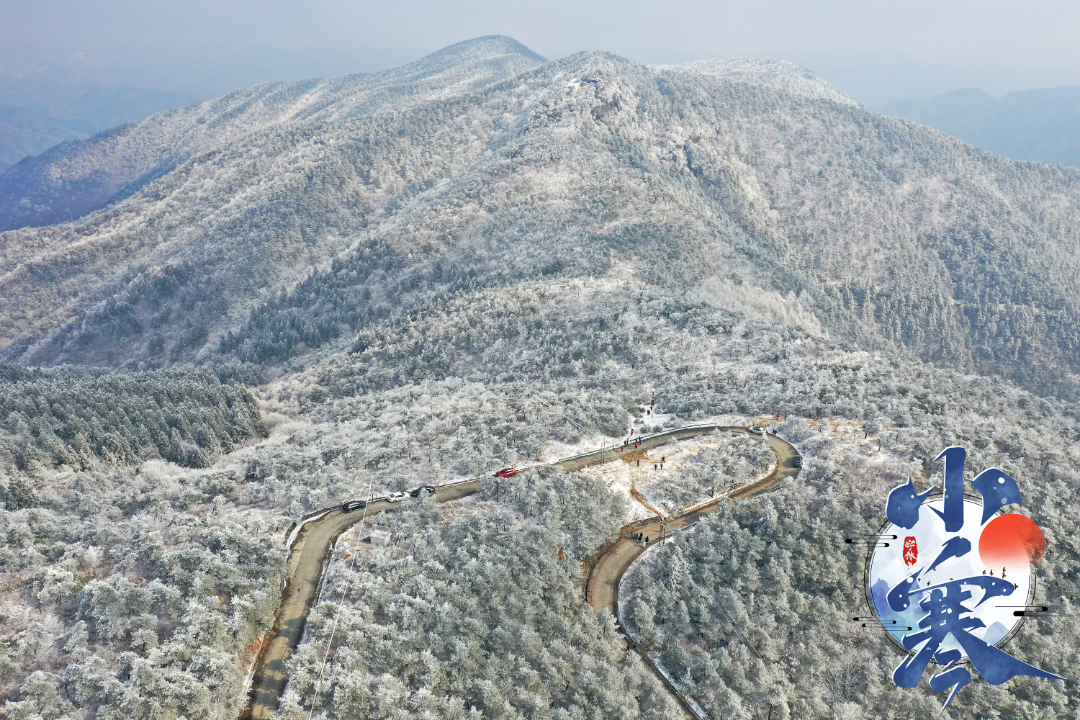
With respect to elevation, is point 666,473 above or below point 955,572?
below

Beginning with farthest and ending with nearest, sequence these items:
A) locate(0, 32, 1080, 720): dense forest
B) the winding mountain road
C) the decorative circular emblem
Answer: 1. locate(0, 32, 1080, 720): dense forest
2. the winding mountain road
3. the decorative circular emblem

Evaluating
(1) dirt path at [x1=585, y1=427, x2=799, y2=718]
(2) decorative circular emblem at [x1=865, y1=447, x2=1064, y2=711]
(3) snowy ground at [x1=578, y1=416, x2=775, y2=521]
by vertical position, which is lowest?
(1) dirt path at [x1=585, y1=427, x2=799, y2=718]

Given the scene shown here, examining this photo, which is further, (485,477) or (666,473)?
(666,473)

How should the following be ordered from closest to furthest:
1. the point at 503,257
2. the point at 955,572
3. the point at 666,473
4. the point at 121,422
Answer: the point at 955,572 < the point at 666,473 < the point at 121,422 < the point at 503,257

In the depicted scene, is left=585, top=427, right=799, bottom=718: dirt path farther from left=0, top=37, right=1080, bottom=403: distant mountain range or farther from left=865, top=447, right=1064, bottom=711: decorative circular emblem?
left=0, top=37, right=1080, bottom=403: distant mountain range

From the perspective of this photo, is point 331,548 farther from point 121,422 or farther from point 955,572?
point 121,422

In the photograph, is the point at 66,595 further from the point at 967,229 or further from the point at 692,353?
the point at 967,229

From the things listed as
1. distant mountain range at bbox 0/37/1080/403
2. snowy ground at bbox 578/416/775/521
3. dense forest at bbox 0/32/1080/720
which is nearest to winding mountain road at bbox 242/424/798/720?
snowy ground at bbox 578/416/775/521

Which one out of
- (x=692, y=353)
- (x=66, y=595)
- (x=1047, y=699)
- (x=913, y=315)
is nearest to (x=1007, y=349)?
(x=913, y=315)

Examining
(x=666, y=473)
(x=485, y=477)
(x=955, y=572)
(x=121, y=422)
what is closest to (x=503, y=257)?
(x=121, y=422)

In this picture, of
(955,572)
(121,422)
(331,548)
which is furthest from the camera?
(121,422)
